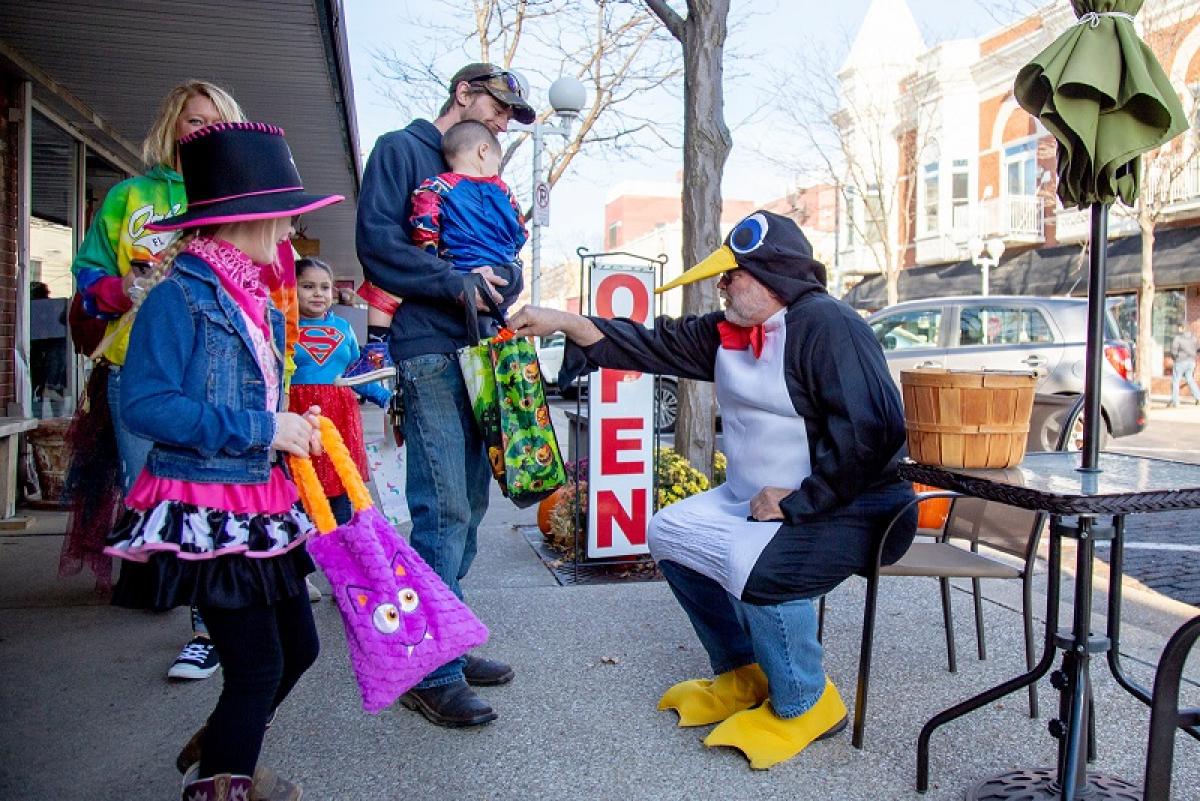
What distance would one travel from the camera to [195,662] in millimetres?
3289

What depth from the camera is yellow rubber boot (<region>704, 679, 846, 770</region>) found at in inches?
106

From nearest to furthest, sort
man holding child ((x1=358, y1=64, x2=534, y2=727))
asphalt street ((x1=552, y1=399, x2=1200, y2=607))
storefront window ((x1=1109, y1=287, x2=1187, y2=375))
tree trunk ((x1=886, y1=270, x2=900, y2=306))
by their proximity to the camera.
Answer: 1. man holding child ((x1=358, y1=64, x2=534, y2=727))
2. asphalt street ((x1=552, y1=399, x2=1200, y2=607))
3. storefront window ((x1=1109, y1=287, x2=1187, y2=375))
4. tree trunk ((x1=886, y1=270, x2=900, y2=306))

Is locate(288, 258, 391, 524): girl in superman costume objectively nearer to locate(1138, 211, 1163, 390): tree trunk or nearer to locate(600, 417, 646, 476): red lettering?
locate(600, 417, 646, 476): red lettering

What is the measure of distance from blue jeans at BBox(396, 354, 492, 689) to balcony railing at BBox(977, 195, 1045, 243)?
76.6 feet

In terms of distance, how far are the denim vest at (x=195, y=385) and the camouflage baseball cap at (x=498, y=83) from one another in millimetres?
1257

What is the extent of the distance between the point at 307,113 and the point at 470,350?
5.82m

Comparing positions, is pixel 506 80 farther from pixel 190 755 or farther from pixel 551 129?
pixel 551 129

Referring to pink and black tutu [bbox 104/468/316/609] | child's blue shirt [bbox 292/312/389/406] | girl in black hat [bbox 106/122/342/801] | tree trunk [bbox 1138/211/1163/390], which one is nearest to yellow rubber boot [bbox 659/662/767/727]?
girl in black hat [bbox 106/122/342/801]

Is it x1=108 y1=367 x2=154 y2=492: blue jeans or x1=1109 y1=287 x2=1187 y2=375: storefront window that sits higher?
x1=1109 y1=287 x2=1187 y2=375: storefront window

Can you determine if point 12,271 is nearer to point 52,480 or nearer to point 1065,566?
point 52,480

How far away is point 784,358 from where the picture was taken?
2.82 m

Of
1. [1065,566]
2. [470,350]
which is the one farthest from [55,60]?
[1065,566]

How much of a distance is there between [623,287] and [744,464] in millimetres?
2146

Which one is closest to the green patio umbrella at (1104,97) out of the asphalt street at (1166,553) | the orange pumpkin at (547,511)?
the asphalt street at (1166,553)
